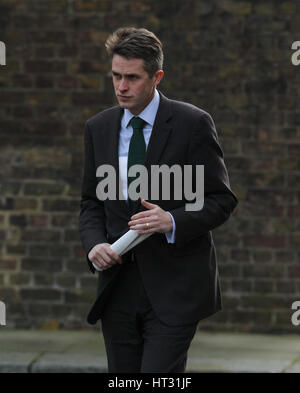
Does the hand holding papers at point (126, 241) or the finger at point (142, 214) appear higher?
the finger at point (142, 214)

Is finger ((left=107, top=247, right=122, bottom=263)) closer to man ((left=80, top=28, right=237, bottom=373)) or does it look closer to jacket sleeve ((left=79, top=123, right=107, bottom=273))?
man ((left=80, top=28, right=237, bottom=373))

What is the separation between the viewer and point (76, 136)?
28.6 ft

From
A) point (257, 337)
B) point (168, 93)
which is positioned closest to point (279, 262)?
point (257, 337)

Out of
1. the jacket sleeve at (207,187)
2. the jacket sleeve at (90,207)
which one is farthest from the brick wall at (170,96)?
the jacket sleeve at (207,187)

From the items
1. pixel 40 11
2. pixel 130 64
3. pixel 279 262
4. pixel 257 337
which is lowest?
pixel 257 337

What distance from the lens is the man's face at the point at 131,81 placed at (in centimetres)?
368

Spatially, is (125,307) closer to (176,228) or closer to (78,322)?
(176,228)

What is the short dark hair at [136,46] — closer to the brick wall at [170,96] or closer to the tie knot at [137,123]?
the tie knot at [137,123]

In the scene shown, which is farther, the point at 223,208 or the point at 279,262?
the point at 279,262

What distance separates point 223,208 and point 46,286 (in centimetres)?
517

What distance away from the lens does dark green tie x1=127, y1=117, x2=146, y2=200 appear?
3770 millimetres

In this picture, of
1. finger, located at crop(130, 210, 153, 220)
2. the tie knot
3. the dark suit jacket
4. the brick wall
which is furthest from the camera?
the brick wall

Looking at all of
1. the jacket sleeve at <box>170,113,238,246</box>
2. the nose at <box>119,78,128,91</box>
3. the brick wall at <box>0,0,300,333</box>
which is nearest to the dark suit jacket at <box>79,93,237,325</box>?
the jacket sleeve at <box>170,113,238,246</box>

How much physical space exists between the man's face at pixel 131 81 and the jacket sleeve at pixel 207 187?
247 millimetres
